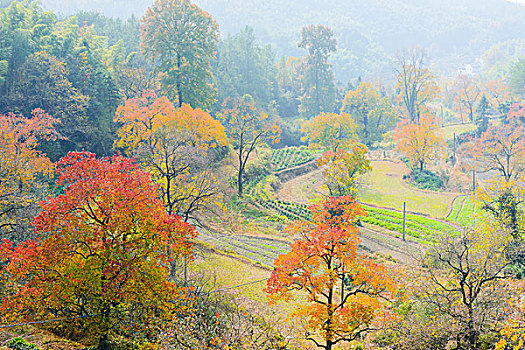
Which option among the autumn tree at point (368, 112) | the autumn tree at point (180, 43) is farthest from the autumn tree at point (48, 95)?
the autumn tree at point (368, 112)

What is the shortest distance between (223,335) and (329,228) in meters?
5.17

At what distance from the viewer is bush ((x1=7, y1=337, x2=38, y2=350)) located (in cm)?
1086

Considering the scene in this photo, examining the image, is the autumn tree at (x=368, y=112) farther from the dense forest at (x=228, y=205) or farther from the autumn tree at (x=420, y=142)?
the autumn tree at (x=420, y=142)

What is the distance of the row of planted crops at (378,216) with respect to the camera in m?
33.6

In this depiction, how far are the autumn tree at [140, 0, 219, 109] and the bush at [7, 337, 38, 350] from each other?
3285cm

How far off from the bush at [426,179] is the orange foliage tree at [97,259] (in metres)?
42.2

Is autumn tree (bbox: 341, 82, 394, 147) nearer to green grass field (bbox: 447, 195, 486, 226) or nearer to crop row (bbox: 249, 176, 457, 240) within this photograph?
green grass field (bbox: 447, 195, 486, 226)

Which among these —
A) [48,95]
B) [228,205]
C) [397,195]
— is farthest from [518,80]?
[48,95]

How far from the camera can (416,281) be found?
15172 mm

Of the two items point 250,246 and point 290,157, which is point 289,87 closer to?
point 290,157

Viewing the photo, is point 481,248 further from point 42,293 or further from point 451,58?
point 451,58

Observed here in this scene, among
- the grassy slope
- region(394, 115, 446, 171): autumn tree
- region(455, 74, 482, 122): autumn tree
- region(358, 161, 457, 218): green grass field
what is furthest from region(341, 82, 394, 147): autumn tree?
region(455, 74, 482, 122): autumn tree

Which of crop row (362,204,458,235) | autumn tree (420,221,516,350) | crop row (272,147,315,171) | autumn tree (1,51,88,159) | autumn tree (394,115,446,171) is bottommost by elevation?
crop row (362,204,458,235)

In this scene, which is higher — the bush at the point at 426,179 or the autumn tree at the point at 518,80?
the autumn tree at the point at 518,80
